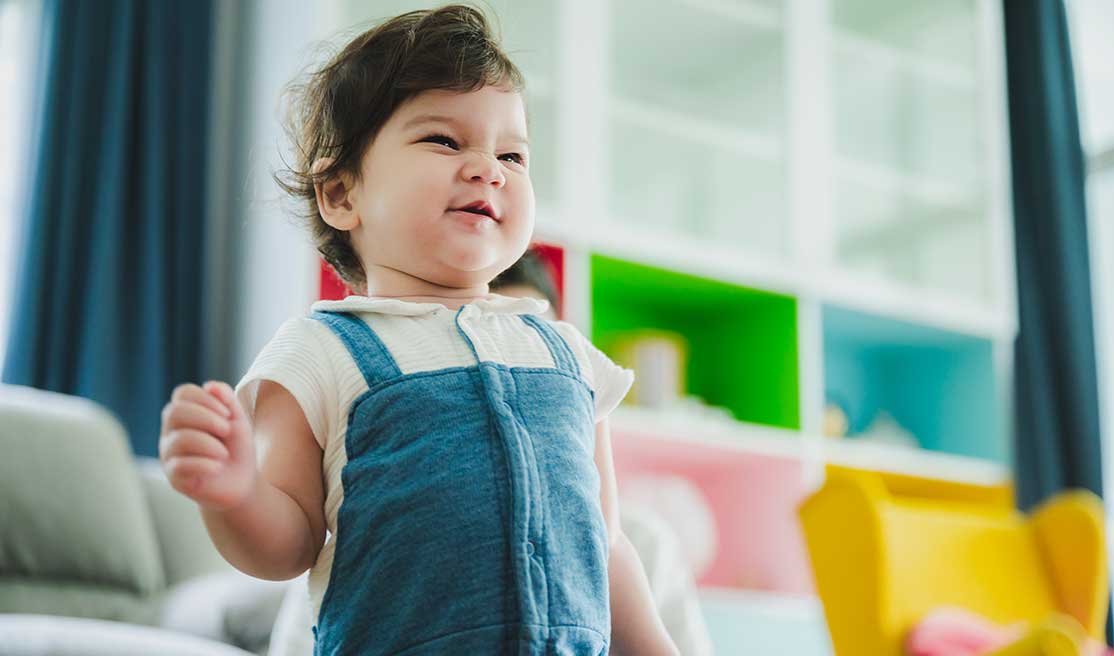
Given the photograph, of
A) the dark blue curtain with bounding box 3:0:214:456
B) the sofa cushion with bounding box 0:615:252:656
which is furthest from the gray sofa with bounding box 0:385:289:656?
the dark blue curtain with bounding box 3:0:214:456

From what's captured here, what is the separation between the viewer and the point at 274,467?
630mm

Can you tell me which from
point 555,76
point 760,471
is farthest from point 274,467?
point 760,471

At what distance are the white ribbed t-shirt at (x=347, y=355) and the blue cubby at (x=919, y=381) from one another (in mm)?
2900

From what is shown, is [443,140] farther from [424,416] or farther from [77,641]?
[77,641]

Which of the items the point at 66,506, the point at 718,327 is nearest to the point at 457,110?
the point at 66,506

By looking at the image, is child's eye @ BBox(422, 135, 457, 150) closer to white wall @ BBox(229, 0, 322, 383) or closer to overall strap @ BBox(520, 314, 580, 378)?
overall strap @ BBox(520, 314, 580, 378)

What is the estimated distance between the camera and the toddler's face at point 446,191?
2.25ft

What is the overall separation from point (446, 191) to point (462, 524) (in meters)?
0.20

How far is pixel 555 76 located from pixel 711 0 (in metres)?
0.64

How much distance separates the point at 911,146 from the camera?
371 cm

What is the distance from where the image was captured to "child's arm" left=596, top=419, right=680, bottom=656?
715 millimetres

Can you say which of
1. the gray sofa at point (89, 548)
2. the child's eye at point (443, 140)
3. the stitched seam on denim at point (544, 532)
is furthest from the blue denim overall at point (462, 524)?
the gray sofa at point (89, 548)

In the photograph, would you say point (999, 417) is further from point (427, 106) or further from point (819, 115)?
point (427, 106)

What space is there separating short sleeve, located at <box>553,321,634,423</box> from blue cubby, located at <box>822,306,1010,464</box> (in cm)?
283
